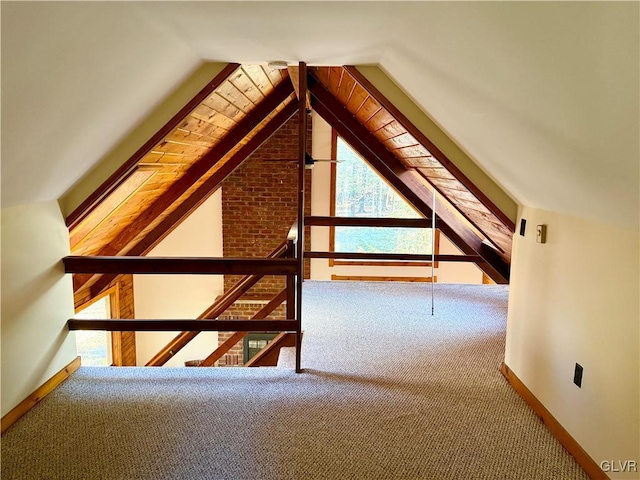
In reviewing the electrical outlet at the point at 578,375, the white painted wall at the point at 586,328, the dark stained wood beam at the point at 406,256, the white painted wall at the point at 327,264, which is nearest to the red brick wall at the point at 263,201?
the white painted wall at the point at 327,264

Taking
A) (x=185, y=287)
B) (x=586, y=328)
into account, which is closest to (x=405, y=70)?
(x=586, y=328)

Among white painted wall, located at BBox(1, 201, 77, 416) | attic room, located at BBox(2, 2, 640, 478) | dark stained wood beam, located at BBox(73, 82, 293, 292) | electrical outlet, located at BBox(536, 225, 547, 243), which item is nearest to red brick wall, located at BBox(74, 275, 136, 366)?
dark stained wood beam, located at BBox(73, 82, 293, 292)

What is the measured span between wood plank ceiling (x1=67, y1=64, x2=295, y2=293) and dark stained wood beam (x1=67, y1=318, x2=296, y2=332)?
0.65 metres

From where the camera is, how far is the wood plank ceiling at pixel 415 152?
8.61ft

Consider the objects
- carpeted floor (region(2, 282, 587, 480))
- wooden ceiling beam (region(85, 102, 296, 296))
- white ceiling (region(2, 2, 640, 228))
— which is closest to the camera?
white ceiling (region(2, 2, 640, 228))

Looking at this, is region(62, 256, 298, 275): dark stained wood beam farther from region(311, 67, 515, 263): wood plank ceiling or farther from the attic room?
region(311, 67, 515, 263): wood plank ceiling

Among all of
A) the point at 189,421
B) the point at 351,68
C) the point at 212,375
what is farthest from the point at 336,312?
the point at 351,68

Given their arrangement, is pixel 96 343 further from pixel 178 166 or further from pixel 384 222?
pixel 384 222

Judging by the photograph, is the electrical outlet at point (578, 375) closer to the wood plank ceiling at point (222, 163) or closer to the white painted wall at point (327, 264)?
the wood plank ceiling at point (222, 163)

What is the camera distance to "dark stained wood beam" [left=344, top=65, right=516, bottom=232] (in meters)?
2.51

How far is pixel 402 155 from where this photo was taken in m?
3.90

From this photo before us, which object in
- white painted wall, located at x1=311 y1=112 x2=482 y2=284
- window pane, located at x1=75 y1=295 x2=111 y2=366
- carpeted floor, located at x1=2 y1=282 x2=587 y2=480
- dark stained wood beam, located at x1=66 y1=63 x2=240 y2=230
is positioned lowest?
window pane, located at x1=75 y1=295 x2=111 y2=366

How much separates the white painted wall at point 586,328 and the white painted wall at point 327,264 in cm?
353

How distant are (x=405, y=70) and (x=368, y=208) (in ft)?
12.7
